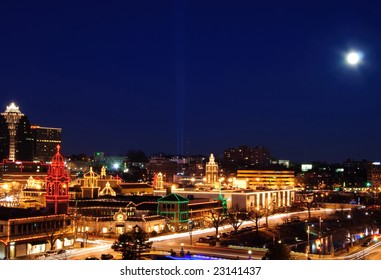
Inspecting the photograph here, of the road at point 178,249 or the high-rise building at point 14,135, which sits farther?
the high-rise building at point 14,135

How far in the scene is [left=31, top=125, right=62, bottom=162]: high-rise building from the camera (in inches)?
1727

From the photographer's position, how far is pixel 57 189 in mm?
14336

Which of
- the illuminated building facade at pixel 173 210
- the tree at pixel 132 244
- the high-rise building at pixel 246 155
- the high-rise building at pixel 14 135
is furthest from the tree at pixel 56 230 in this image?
the high-rise building at pixel 246 155

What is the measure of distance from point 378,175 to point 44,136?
28.3m

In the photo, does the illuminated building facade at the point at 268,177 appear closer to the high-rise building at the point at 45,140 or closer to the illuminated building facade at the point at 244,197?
the illuminated building facade at the point at 244,197

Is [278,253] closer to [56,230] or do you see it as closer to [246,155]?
[56,230]

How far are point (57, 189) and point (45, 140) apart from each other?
31742 millimetres

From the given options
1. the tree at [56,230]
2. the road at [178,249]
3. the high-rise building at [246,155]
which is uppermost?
the high-rise building at [246,155]

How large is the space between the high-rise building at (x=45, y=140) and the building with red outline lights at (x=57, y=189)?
29810 mm

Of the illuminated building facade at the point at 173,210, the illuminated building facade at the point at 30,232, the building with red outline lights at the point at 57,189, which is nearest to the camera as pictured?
the illuminated building facade at the point at 30,232

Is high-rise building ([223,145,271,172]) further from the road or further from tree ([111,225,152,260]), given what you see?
tree ([111,225,152,260])

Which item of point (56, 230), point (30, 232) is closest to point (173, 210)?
point (56, 230)

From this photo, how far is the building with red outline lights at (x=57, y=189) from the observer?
1406 cm
